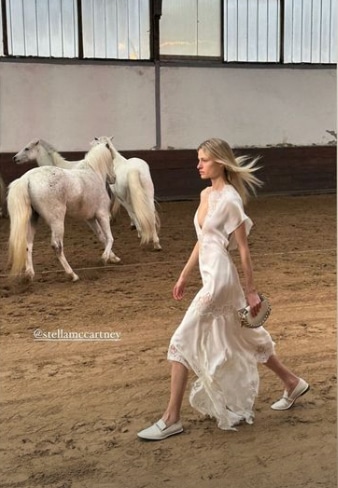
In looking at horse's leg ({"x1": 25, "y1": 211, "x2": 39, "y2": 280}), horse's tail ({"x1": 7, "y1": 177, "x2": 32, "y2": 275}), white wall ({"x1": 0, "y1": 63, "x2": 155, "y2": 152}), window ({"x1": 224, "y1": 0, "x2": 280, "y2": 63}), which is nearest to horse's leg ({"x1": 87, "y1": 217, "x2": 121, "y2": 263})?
horse's leg ({"x1": 25, "y1": 211, "x2": 39, "y2": 280})

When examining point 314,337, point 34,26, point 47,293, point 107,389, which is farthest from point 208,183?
point 107,389

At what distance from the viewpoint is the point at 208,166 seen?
8.11 feet

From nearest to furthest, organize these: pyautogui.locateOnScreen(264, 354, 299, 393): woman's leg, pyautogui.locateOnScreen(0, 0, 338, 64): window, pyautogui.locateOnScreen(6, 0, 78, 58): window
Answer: pyautogui.locateOnScreen(264, 354, 299, 393): woman's leg < pyautogui.locateOnScreen(6, 0, 78, 58): window < pyautogui.locateOnScreen(0, 0, 338, 64): window

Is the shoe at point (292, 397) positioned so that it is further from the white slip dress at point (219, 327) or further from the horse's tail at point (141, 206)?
the horse's tail at point (141, 206)

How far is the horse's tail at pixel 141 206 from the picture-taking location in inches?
250

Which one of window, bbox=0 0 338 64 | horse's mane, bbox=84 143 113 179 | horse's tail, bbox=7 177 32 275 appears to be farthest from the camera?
window, bbox=0 0 338 64

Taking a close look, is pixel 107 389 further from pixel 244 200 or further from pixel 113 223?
pixel 113 223

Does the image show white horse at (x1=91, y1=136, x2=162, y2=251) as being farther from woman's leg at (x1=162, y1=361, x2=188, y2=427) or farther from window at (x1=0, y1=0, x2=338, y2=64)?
window at (x1=0, y1=0, x2=338, y2=64)

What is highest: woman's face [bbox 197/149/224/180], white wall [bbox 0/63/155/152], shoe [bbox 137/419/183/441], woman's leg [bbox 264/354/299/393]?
white wall [bbox 0/63/155/152]

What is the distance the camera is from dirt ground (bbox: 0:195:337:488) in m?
2.25

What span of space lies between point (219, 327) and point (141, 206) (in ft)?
12.8

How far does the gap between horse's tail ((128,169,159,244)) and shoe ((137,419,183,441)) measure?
393cm

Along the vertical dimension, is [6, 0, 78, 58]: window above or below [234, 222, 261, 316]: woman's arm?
above

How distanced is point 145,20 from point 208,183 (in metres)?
3.27
